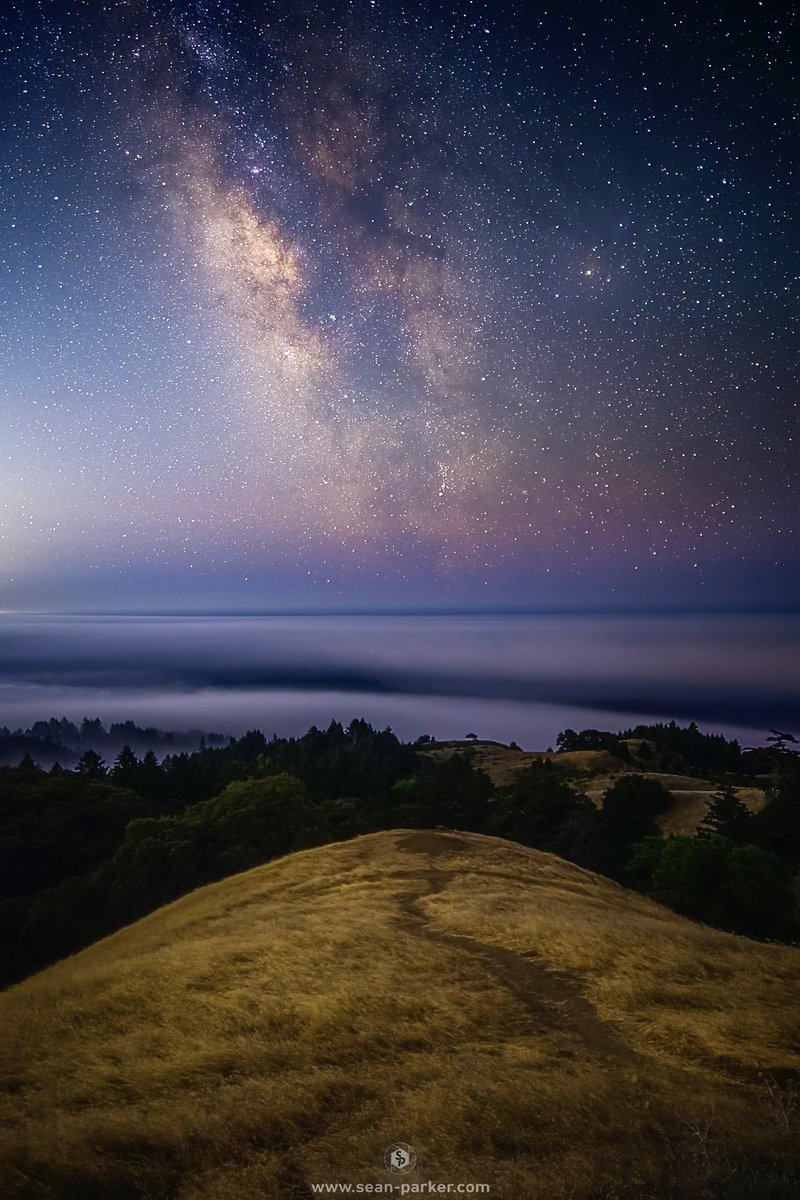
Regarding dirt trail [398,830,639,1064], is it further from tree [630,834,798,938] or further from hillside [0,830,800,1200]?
tree [630,834,798,938]

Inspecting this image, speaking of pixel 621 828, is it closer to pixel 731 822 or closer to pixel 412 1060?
pixel 731 822

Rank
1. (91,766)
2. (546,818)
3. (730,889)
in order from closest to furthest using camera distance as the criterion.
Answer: (730,889)
(546,818)
(91,766)

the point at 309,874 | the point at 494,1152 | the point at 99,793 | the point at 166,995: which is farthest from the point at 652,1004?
the point at 99,793

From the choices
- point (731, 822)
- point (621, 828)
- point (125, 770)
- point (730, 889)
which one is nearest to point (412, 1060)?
point (730, 889)

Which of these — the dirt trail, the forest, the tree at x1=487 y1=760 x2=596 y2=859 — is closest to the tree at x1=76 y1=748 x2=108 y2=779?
the forest

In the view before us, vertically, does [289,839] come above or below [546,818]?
above

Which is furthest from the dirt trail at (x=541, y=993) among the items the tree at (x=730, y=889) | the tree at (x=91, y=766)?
the tree at (x=91, y=766)
